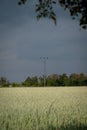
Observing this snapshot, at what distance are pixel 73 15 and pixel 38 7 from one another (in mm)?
748

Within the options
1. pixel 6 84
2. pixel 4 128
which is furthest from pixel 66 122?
pixel 6 84

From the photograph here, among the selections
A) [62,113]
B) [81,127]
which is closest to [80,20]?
[81,127]

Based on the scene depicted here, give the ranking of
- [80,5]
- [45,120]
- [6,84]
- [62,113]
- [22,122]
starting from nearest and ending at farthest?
[80,5], [22,122], [45,120], [62,113], [6,84]

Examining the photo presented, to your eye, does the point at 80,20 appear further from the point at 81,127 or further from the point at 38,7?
the point at 81,127

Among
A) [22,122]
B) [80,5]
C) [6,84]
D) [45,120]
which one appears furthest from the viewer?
[6,84]

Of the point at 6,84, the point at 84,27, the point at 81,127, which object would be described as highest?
the point at 6,84

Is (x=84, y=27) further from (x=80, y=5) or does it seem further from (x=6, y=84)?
(x=6, y=84)

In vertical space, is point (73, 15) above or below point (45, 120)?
above

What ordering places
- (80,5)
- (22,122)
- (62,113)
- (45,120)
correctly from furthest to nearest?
(62,113) < (45,120) < (22,122) < (80,5)

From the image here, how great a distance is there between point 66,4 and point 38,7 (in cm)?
59

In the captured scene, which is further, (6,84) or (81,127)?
(6,84)

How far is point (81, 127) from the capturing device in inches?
335

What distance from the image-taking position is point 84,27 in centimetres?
759

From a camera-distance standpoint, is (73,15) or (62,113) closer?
(73,15)
